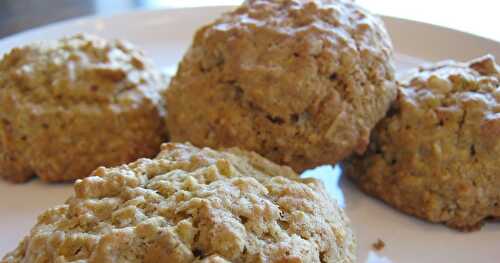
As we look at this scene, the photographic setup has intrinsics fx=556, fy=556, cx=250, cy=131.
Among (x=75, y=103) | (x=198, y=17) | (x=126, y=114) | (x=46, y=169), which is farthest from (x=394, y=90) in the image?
(x=198, y=17)

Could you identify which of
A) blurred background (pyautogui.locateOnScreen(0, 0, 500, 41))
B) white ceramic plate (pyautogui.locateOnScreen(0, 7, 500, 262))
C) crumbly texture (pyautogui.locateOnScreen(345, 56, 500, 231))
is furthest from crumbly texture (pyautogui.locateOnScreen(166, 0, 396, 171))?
blurred background (pyautogui.locateOnScreen(0, 0, 500, 41))

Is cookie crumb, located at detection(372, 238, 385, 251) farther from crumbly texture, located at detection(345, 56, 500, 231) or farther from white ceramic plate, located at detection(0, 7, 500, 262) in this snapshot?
crumbly texture, located at detection(345, 56, 500, 231)

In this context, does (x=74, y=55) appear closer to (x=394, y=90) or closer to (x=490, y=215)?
(x=394, y=90)

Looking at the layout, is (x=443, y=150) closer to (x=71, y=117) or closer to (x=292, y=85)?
(x=292, y=85)

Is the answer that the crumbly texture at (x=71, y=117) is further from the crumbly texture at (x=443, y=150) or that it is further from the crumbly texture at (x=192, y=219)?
the crumbly texture at (x=443, y=150)

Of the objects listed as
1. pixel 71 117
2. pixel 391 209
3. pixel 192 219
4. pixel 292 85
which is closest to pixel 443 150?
pixel 391 209

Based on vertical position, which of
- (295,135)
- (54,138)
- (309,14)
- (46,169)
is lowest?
(46,169)

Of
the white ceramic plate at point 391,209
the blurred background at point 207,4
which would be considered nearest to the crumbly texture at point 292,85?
the white ceramic plate at point 391,209
